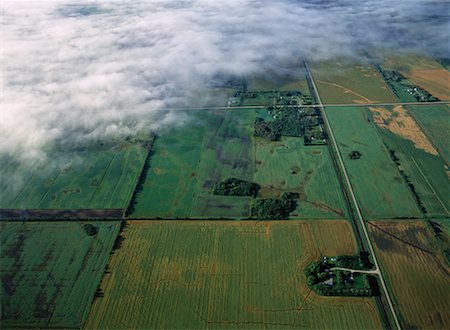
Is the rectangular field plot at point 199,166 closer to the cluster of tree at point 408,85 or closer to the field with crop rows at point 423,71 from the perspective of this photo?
the cluster of tree at point 408,85

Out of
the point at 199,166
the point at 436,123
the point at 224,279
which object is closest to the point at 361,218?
the point at 224,279

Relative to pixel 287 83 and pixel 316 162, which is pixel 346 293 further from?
pixel 287 83

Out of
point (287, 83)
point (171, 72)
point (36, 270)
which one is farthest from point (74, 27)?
point (36, 270)

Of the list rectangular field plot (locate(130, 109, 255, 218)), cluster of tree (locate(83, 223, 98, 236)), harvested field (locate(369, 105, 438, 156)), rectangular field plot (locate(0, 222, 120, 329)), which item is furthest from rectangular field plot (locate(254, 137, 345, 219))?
rectangular field plot (locate(0, 222, 120, 329))

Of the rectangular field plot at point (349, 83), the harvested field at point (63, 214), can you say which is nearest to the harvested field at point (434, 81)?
the rectangular field plot at point (349, 83)

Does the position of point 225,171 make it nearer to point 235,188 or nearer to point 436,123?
point 235,188
